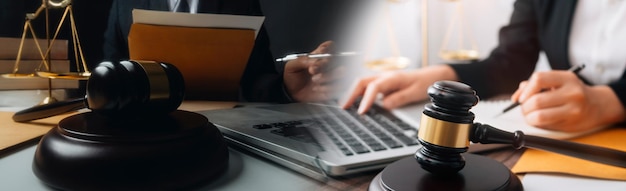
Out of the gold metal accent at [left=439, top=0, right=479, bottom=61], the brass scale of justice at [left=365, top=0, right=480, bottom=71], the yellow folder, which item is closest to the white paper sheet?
the yellow folder

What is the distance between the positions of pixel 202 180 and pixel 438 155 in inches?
5.9

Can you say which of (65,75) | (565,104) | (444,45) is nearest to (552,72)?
(565,104)

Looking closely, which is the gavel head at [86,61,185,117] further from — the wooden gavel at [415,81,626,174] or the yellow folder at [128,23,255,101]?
the wooden gavel at [415,81,626,174]

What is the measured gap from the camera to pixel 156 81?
1.02 feet

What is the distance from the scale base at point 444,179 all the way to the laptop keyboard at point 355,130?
0.14 ft

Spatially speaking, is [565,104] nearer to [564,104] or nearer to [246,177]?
[564,104]

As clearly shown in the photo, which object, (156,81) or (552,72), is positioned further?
(552,72)

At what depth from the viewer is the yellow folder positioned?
368 mm

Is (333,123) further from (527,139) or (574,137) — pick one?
(574,137)

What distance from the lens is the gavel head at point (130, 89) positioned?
0.29m

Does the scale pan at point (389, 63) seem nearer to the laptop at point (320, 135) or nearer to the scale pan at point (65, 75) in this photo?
the laptop at point (320, 135)

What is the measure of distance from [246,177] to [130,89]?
0.10 m

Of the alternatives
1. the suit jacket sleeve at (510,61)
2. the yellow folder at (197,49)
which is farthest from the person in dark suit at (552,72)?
the yellow folder at (197,49)

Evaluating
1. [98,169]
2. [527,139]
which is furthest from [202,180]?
[527,139]
